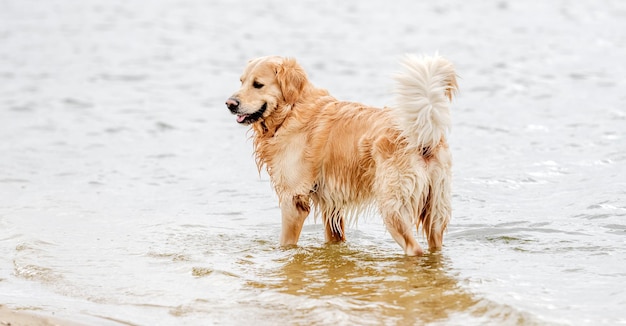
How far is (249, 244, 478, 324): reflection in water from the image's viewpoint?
5.80 metres

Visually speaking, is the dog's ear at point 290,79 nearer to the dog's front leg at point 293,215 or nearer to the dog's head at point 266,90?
the dog's head at point 266,90

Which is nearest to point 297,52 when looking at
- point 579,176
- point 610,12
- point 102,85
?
point 102,85

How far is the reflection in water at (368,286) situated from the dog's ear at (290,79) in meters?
1.30

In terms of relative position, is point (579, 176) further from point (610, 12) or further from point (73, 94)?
point (610, 12)

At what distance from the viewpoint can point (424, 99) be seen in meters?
6.32

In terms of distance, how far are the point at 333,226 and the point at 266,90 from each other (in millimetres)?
1340

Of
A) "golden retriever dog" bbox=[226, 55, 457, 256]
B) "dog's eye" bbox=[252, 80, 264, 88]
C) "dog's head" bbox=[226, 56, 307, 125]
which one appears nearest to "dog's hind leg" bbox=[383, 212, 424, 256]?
"golden retriever dog" bbox=[226, 55, 457, 256]

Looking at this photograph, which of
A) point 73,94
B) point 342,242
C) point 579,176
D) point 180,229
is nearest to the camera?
point 342,242

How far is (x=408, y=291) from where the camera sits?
626cm

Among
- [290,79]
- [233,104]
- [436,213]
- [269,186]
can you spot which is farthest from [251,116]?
[269,186]

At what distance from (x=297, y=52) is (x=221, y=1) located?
8430 millimetres

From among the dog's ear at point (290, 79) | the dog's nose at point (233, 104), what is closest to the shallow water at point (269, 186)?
the dog's ear at point (290, 79)

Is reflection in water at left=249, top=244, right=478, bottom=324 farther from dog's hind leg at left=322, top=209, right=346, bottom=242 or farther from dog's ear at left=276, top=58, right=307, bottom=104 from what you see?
dog's ear at left=276, top=58, right=307, bottom=104

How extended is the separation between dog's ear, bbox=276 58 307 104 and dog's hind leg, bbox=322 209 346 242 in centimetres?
98
